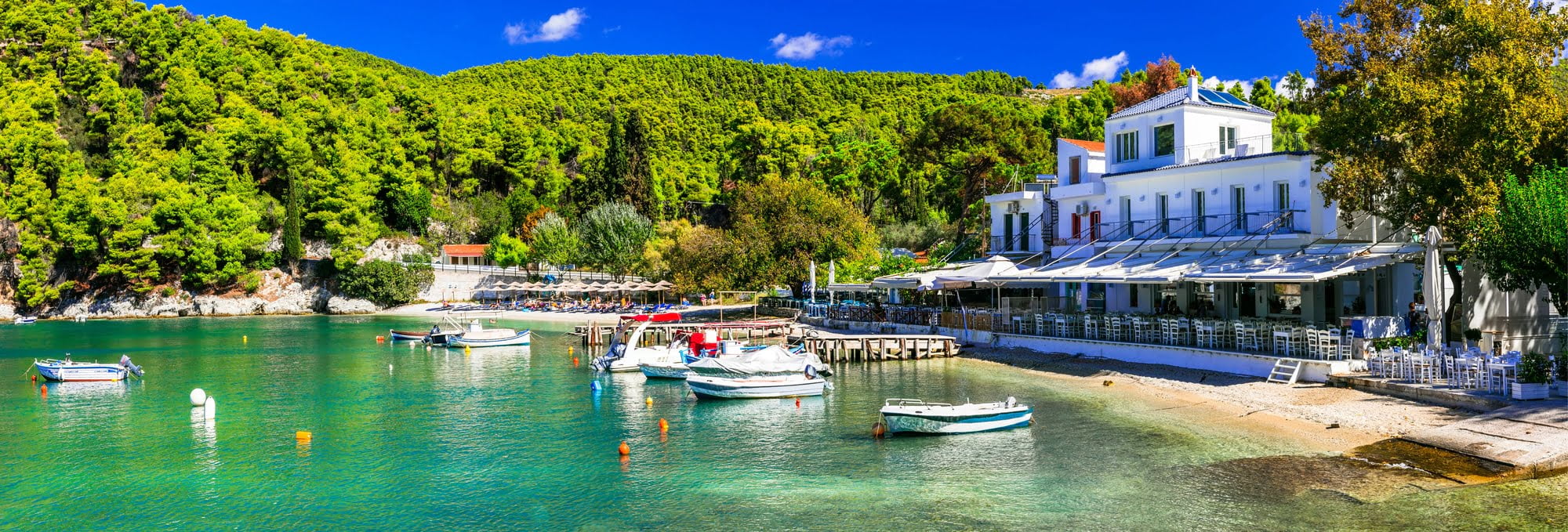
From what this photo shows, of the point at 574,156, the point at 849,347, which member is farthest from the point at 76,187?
the point at 849,347

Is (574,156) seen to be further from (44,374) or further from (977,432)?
(977,432)

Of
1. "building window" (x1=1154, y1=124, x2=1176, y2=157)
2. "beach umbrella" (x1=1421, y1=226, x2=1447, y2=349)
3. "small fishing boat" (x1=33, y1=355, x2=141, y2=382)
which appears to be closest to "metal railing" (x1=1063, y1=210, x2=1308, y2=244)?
"building window" (x1=1154, y1=124, x2=1176, y2=157)

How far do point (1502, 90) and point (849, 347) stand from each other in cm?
2080

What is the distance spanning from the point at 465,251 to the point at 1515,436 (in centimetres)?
7562

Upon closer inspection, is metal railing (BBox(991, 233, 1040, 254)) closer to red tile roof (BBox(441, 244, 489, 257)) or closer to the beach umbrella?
the beach umbrella

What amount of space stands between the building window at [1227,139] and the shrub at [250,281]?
220ft

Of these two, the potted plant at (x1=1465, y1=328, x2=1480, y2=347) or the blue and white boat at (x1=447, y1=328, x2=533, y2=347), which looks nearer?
the potted plant at (x1=1465, y1=328, x2=1480, y2=347)

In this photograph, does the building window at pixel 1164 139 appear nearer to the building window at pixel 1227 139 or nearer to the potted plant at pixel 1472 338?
the building window at pixel 1227 139

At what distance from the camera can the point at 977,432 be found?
2127 centimetres

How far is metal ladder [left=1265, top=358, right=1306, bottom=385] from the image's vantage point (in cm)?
2409

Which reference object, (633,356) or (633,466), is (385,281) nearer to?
(633,356)

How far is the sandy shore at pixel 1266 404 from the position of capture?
19.3 metres

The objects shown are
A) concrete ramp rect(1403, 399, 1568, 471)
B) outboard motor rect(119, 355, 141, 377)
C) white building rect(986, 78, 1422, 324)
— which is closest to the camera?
concrete ramp rect(1403, 399, 1568, 471)

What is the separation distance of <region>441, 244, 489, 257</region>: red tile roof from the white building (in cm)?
5323
